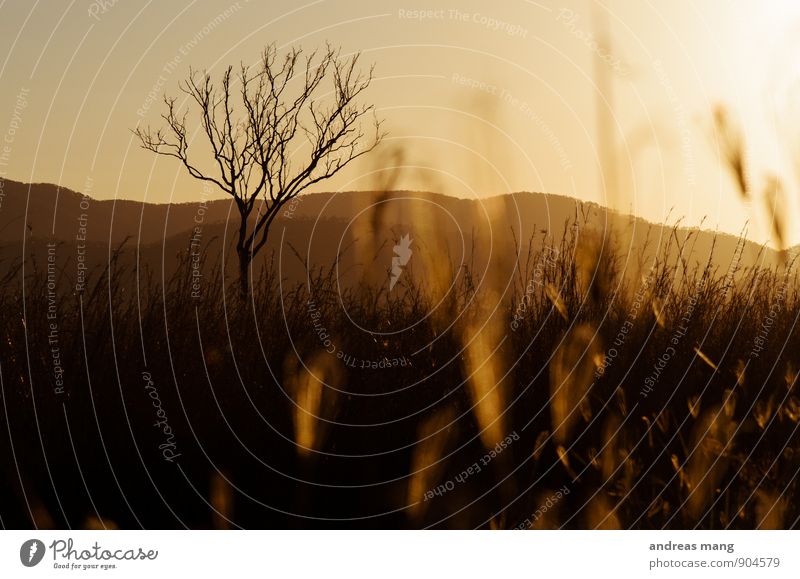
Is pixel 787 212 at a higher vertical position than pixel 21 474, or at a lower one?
higher

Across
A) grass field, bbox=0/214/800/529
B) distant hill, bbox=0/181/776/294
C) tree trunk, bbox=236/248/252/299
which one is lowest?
grass field, bbox=0/214/800/529

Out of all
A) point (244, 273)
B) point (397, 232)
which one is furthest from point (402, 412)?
point (244, 273)

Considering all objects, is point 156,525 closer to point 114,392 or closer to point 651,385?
point 114,392

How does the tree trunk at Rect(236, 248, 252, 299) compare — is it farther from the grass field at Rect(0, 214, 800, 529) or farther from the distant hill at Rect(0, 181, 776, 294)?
the grass field at Rect(0, 214, 800, 529)

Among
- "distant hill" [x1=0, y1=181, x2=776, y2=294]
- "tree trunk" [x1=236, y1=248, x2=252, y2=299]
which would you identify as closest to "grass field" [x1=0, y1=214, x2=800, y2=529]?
"distant hill" [x1=0, y1=181, x2=776, y2=294]

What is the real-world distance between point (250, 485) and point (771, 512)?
2.14m

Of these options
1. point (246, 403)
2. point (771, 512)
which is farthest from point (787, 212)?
point (246, 403)

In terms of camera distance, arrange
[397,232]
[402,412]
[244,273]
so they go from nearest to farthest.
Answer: [402,412]
[397,232]
[244,273]

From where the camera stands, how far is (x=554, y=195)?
4.90 meters

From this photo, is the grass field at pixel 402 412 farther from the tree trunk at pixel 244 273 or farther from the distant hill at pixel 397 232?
the tree trunk at pixel 244 273

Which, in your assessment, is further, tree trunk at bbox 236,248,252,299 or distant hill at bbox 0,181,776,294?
tree trunk at bbox 236,248,252,299

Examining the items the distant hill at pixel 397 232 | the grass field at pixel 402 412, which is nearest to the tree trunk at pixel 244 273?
the distant hill at pixel 397 232

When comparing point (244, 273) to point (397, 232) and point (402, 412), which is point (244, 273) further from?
point (402, 412)

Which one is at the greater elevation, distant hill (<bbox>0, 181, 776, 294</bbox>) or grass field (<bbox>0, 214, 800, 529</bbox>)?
distant hill (<bbox>0, 181, 776, 294</bbox>)
